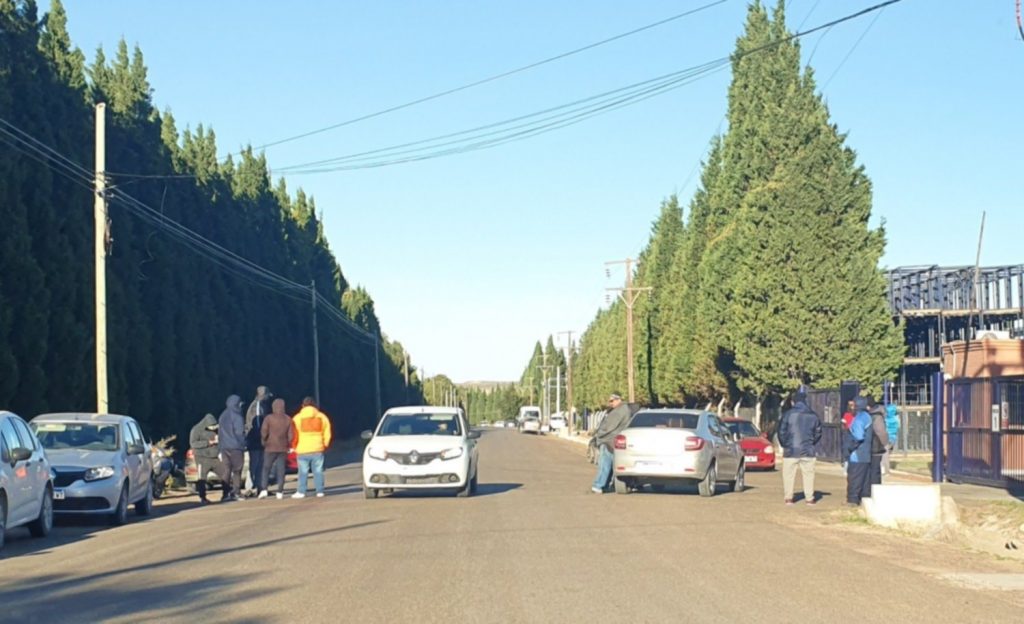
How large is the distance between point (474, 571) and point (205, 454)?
1325 cm

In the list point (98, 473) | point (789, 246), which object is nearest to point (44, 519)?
point (98, 473)

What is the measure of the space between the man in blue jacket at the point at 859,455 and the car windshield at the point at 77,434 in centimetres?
1177

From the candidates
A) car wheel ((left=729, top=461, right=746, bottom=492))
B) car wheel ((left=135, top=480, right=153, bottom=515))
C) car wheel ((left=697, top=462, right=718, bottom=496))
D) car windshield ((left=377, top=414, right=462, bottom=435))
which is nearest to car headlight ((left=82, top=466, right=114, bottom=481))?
car wheel ((left=135, top=480, right=153, bottom=515))

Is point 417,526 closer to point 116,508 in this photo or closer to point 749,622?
point 116,508

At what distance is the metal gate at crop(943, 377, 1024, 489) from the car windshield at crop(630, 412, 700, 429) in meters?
6.42

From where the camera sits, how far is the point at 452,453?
21.9m

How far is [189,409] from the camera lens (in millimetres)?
41656

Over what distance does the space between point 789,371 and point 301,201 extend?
37838mm

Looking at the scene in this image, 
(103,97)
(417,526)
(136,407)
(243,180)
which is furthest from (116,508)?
(243,180)

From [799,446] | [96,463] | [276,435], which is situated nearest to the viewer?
[96,463]

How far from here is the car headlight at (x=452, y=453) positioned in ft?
71.7

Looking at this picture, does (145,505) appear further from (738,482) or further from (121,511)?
(738,482)

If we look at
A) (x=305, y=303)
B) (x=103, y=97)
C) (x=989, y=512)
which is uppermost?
(x=103, y=97)

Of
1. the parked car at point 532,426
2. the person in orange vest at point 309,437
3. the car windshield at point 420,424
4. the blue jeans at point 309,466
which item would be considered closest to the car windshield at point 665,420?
the car windshield at point 420,424
